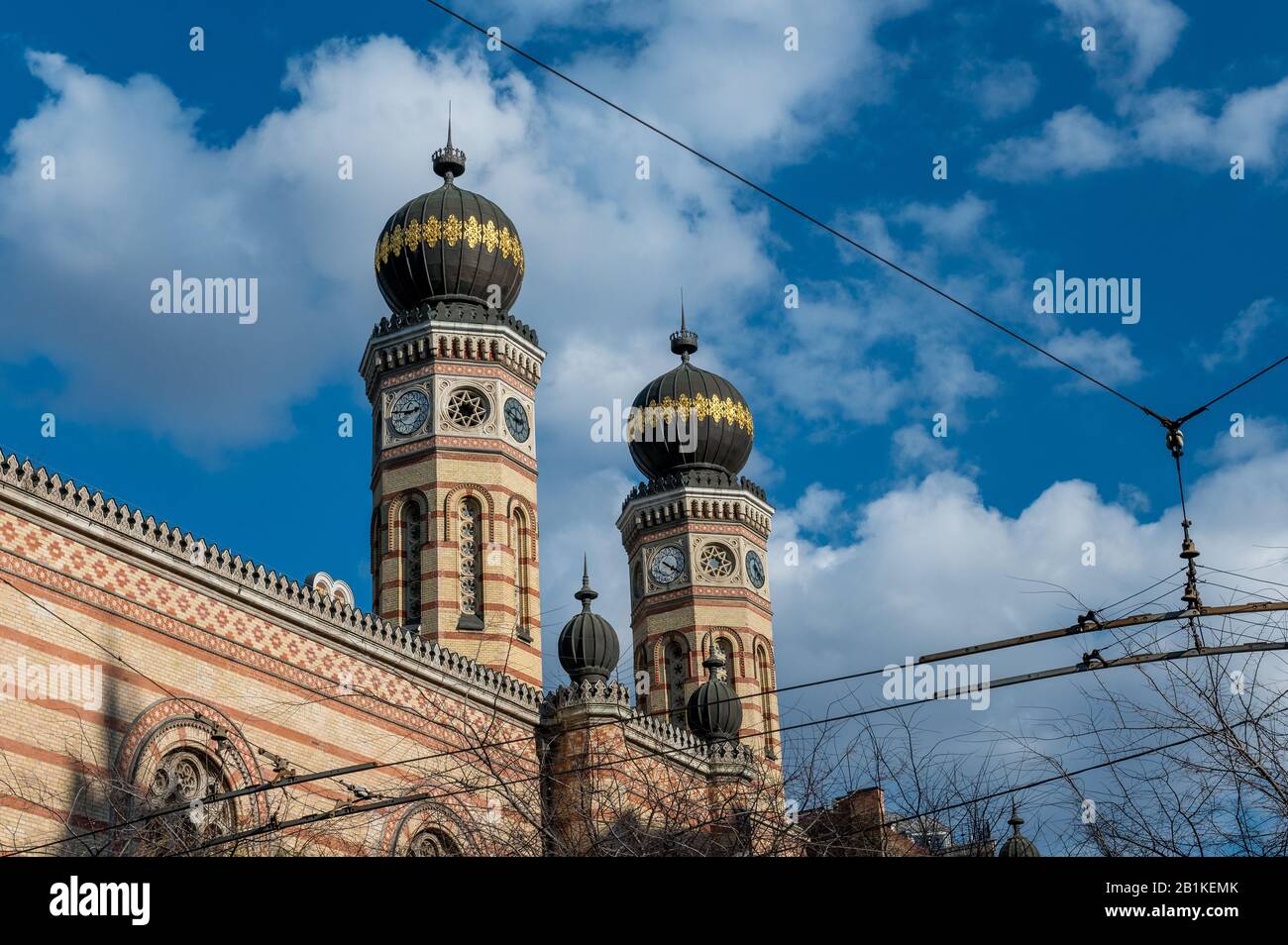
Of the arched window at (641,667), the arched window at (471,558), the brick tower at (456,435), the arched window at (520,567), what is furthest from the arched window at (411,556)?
the arched window at (641,667)

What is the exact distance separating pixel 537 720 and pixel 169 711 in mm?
8274

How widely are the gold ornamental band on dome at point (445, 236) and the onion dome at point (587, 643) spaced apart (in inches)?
280

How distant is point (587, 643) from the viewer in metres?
27.9

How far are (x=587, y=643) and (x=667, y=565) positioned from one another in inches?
423

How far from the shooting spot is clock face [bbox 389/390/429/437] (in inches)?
1172

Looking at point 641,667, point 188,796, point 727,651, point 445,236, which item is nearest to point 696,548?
point 727,651

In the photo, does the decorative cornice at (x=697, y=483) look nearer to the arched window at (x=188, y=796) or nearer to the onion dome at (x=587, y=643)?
the onion dome at (x=587, y=643)

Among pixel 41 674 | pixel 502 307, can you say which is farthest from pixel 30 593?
pixel 502 307

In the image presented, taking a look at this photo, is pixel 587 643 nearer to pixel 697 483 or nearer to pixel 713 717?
pixel 713 717

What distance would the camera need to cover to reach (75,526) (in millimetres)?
18672

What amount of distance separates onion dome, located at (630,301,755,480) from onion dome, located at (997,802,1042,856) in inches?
618

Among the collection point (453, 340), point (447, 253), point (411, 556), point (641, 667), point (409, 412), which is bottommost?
point (641, 667)

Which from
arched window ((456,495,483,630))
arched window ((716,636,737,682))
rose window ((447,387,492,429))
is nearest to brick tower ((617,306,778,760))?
arched window ((716,636,737,682))
